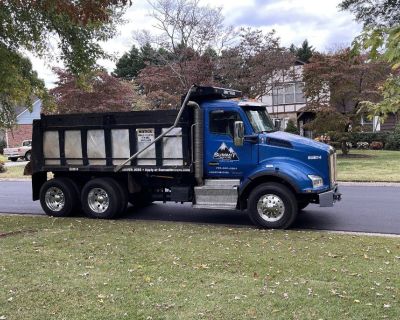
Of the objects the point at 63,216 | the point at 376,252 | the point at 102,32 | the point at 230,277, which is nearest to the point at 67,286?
the point at 230,277

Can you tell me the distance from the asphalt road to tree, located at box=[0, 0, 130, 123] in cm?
347

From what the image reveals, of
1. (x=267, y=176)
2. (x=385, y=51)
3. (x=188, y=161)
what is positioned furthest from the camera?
(x=188, y=161)

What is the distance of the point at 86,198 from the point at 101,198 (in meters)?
0.34

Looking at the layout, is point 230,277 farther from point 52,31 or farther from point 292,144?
point 52,31

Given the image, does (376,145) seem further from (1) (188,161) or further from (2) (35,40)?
(2) (35,40)

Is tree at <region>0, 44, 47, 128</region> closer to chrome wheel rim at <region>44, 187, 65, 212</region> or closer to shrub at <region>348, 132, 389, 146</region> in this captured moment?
chrome wheel rim at <region>44, 187, 65, 212</region>

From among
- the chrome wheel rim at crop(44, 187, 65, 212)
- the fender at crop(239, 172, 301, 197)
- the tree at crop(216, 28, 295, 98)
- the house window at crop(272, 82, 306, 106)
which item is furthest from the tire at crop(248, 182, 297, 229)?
the house window at crop(272, 82, 306, 106)

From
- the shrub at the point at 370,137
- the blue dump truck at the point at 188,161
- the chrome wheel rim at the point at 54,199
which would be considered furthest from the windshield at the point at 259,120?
the shrub at the point at 370,137

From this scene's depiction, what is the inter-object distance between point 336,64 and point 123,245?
2229 centimetres

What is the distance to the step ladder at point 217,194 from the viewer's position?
996 cm

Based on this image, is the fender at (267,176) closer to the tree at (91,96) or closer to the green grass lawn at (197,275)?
the green grass lawn at (197,275)

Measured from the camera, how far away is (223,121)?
10.2 meters

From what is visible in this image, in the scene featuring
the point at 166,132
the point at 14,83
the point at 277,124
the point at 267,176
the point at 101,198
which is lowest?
the point at 101,198

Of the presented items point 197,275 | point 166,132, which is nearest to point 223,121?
point 166,132
